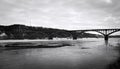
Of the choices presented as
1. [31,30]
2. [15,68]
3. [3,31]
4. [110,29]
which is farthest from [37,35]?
[15,68]

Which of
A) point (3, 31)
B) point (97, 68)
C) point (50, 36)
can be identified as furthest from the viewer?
point (3, 31)

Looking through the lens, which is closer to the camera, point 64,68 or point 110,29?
point 64,68

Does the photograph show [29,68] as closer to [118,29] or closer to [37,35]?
[118,29]

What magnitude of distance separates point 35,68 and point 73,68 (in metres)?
3.14

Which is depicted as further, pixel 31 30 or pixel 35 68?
pixel 31 30

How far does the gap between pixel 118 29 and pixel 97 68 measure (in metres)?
81.1

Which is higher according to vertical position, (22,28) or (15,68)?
(22,28)

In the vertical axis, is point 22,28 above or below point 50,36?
above

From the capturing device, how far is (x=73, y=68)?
854 cm

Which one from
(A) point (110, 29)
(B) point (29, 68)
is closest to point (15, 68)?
(B) point (29, 68)

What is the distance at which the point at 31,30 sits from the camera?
148500 mm

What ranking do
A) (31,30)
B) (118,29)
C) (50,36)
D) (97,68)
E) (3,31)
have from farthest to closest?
1. (31,30)
2. (3,31)
3. (50,36)
4. (118,29)
5. (97,68)

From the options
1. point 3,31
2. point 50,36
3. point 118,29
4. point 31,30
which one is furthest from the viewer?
point 31,30

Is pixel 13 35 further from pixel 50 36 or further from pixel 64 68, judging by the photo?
pixel 64 68
